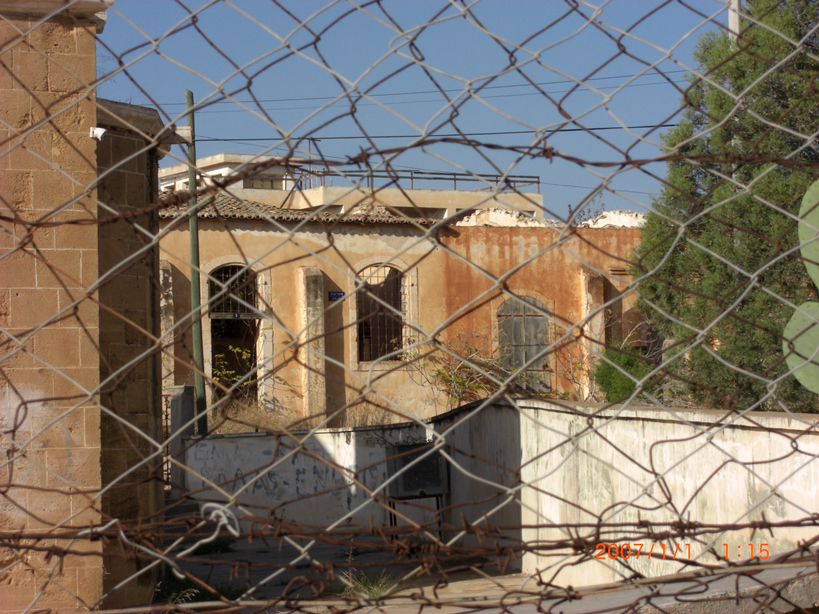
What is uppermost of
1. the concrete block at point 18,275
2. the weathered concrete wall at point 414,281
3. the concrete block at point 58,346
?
the weathered concrete wall at point 414,281

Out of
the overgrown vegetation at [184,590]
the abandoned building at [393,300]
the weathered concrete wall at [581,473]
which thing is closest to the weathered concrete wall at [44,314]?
the weathered concrete wall at [581,473]

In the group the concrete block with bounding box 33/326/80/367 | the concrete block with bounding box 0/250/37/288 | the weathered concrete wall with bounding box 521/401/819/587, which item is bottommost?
the weathered concrete wall with bounding box 521/401/819/587

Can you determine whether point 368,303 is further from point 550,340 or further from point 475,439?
point 475,439

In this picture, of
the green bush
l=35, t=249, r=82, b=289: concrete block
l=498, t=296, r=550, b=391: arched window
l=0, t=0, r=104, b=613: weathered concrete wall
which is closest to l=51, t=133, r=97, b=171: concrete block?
l=0, t=0, r=104, b=613: weathered concrete wall

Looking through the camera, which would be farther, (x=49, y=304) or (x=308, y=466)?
(x=308, y=466)

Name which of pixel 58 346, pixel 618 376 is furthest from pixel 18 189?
pixel 618 376

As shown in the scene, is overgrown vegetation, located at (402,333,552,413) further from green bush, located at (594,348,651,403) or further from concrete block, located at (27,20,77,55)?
concrete block, located at (27,20,77,55)

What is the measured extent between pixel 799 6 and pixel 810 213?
830cm

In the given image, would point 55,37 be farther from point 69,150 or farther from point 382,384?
point 382,384

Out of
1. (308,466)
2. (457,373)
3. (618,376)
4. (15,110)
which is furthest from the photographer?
(457,373)

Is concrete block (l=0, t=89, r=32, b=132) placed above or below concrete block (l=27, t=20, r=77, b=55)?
below

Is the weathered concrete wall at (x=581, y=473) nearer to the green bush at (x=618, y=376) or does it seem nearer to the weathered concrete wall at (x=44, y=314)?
the weathered concrete wall at (x=44, y=314)

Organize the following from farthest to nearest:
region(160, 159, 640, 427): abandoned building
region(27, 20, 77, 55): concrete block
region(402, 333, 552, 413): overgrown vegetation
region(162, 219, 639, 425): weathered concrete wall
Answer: region(402, 333, 552, 413): overgrown vegetation, region(162, 219, 639, 425): weathered concrete wall, region(160, 159, 640, 427): abandoned building, region(27, 20, 77, 55): concrete block

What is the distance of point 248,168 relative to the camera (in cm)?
109
